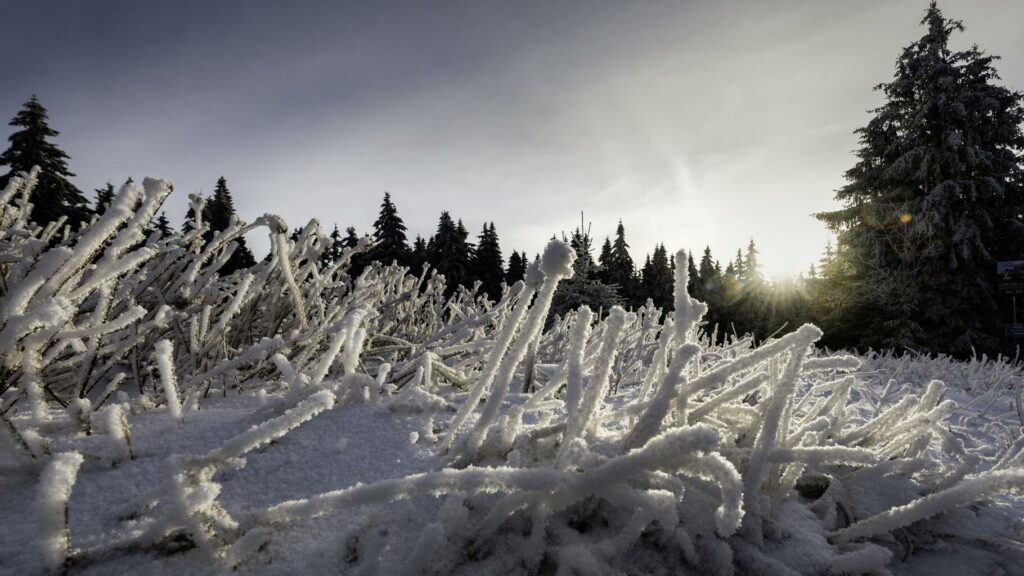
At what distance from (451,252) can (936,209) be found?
1188 inches

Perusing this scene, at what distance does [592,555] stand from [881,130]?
24.8 metres

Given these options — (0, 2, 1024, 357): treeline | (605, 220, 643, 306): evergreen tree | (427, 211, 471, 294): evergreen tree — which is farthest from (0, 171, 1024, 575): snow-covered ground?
(605, 220, 643, 306): evergreen tree

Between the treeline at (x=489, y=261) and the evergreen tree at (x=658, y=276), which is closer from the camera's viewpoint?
the treeline at (x=489, y=261)

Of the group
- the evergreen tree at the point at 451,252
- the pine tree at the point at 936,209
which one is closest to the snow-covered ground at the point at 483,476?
the pine tree at the point at 936,209

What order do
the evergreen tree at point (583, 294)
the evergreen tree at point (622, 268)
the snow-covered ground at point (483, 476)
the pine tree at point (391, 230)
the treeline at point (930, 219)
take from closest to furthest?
the snow-covered ground at point (483, 476) → the treeline at point (930, 219) → the evergreen tree at point (583, 294) → the pine tree at point (391, 230) → the evergreen tree at point (622, 268)

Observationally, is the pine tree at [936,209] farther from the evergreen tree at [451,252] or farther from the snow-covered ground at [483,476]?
the evergreen tree at [451,252]

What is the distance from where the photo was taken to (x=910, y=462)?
2.83 feet

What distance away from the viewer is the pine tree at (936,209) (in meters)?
Result: 16.5

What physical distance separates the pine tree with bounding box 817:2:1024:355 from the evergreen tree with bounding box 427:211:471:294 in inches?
1045

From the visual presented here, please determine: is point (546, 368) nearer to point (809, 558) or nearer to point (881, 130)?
point (809, 558)

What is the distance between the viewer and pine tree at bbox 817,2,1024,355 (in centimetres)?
1650

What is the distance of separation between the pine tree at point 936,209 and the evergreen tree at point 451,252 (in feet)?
87.1

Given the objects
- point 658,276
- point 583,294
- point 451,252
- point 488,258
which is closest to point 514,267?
point 488,258

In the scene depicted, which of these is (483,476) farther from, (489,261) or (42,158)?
(489,261)
